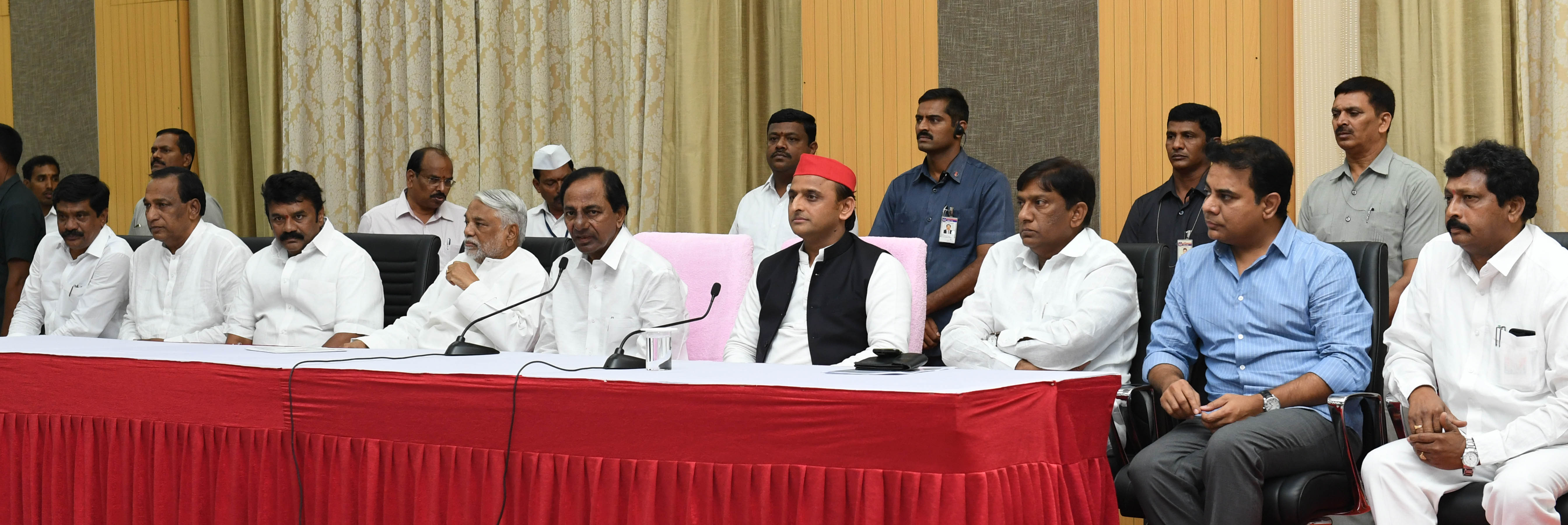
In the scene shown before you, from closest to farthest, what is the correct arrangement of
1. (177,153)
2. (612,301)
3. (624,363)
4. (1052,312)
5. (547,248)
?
1. (624,363)
2. (1052,312)
3. (612,301)
4. (547,248)
5. (177,153)

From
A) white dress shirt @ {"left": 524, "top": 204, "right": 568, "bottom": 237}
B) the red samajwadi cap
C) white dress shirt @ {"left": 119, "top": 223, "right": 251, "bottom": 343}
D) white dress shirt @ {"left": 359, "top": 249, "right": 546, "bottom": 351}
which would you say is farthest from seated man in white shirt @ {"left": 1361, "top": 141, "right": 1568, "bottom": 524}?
white dress shirt @ {"left": 119, "top": 223, "right": 251, "bottom": 343}

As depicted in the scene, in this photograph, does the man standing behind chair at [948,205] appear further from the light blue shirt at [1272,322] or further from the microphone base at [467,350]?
the microphone base at [467,350]

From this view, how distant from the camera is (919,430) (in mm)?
1954

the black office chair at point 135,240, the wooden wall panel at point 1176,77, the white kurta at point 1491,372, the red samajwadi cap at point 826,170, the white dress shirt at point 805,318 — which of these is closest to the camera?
the white kurta at point 1491,372

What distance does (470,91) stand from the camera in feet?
18.7

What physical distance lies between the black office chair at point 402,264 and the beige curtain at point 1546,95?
3.53m

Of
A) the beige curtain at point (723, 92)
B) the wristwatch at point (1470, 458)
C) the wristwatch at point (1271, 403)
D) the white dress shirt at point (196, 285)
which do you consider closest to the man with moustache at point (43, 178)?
the white dress shirt at point (196, 285)

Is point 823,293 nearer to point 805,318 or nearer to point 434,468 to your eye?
point 805,318

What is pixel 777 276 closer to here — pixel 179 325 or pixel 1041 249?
pixel 1041 249

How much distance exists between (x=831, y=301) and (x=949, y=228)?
92 centimetres

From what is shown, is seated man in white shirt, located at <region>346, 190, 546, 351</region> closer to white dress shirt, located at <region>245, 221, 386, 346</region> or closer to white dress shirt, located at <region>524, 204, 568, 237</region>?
white dress shirt, located at <region>245, 221, 386, 346</region>

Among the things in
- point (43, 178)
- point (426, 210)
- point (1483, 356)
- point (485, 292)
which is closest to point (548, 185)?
point (426, 210)

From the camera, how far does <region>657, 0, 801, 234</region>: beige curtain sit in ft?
16.8

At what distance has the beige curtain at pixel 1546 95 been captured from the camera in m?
3.62
